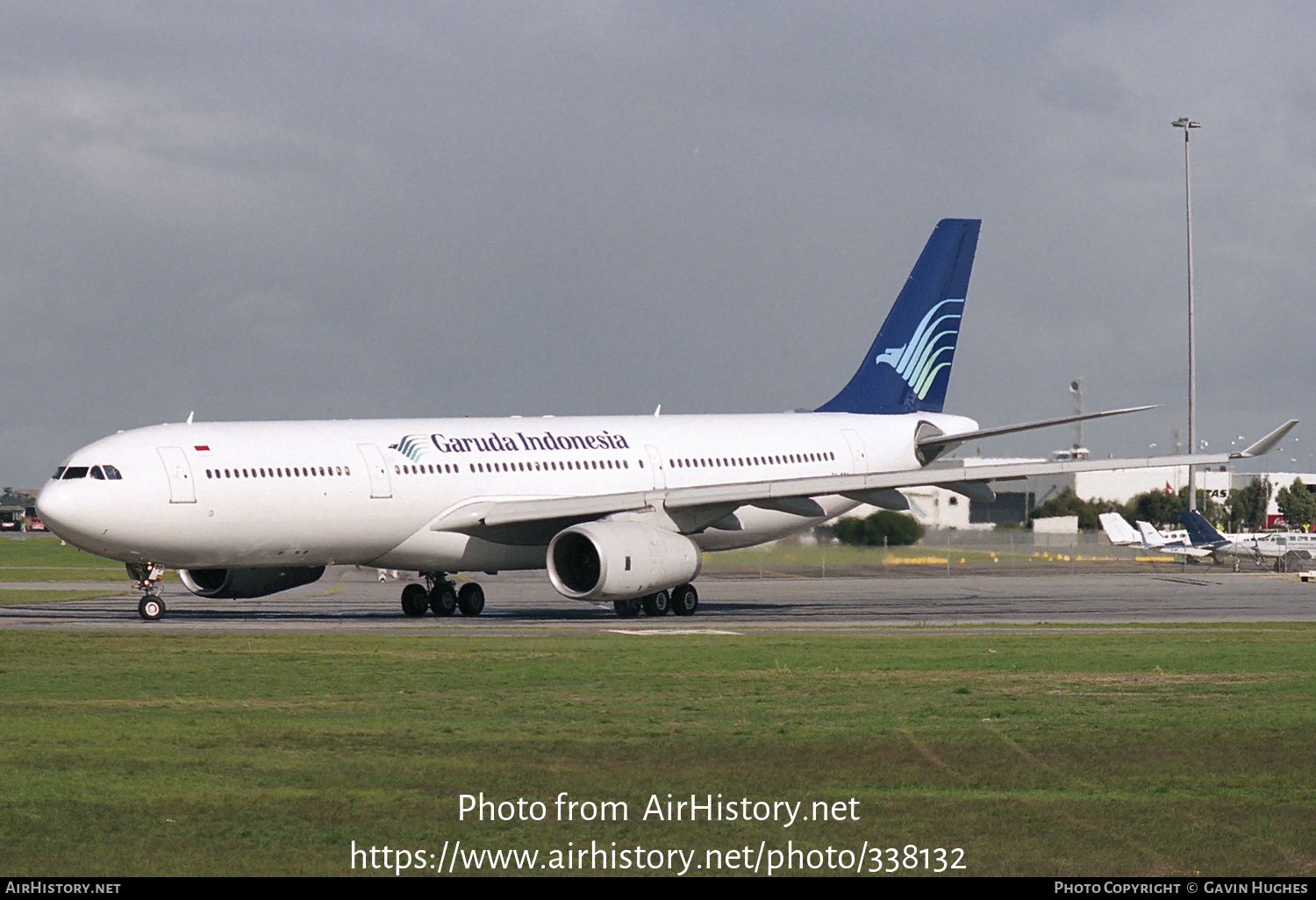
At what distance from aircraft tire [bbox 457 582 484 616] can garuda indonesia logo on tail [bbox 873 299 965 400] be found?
14288mm

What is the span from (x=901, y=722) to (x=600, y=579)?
16.9 m

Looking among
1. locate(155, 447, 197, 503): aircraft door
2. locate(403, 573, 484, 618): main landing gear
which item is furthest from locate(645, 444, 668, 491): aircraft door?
locate(155, 447, 197, 503): aircraft door

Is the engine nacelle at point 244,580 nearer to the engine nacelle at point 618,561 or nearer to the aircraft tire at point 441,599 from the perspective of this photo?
the aircraft tire at point 441,599

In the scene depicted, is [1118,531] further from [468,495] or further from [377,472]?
[377,472]

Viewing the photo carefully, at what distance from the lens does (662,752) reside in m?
14.0

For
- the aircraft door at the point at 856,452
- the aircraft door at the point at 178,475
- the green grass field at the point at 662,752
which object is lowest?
the green grass field at the point at 662,752

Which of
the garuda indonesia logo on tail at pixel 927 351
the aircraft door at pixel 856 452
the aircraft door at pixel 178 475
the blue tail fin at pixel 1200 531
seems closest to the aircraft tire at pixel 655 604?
the aircraft door at pixel 856 452

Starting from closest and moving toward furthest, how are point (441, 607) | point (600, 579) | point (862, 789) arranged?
point (862, 789)
point (600, 579)
point (441, 607)

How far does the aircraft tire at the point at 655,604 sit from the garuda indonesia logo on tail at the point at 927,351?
41.4 feet

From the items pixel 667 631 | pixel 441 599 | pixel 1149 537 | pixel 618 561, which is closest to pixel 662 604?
pixel 618 561

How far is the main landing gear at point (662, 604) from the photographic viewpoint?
3525 cm
